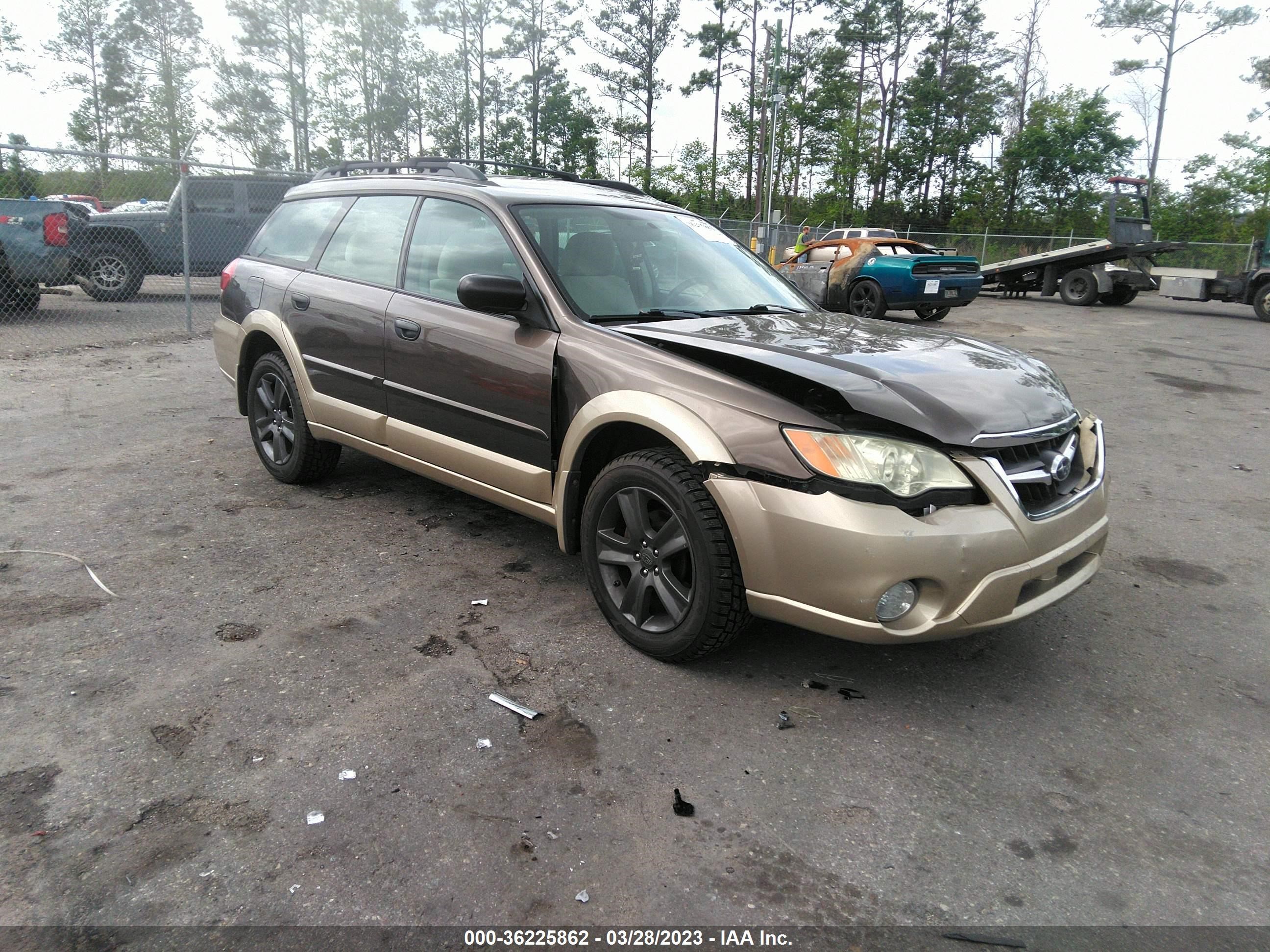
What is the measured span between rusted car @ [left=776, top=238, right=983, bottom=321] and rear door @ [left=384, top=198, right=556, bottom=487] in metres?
10.5

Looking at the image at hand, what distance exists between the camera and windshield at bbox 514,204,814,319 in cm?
369

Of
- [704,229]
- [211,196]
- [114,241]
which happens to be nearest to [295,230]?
[704,229]

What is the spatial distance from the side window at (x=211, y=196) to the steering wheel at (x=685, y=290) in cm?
1242

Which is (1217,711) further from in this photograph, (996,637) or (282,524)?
(282,524)

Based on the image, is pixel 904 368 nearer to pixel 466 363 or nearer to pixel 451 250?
pixel 466 363

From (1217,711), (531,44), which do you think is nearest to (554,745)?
(1217,711)

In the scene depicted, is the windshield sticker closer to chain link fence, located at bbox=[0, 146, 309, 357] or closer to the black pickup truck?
chain link fence, located at bbox=[0, 146, 309, 357]

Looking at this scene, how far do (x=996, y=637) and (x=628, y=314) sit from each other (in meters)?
1.98

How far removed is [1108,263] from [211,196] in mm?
17919

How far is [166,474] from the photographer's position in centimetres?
532

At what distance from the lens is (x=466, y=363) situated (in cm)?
376

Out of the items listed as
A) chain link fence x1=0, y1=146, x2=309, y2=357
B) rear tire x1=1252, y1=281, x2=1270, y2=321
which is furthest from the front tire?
rear tire x1=1252, y1=281, x2=1270, y2=321

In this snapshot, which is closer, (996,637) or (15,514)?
(996,637)

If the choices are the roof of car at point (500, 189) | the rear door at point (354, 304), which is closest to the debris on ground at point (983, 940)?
the roof of car at point (500, 189)
